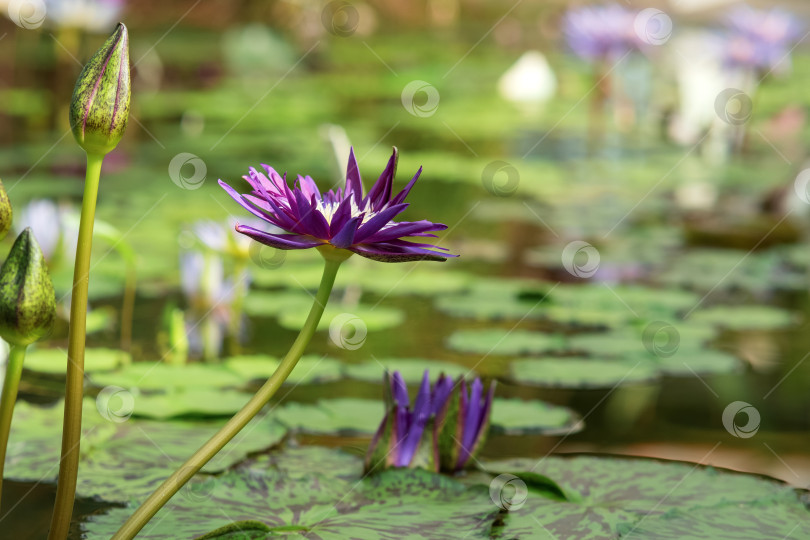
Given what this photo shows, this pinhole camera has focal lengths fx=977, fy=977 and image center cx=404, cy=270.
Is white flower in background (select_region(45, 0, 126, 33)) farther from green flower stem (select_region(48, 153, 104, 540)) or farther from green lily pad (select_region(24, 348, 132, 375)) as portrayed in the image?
green flower stem (select_region(48, 153, 104, 540))

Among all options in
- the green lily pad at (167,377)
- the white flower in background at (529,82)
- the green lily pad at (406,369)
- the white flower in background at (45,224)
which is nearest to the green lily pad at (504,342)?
the green lily pad at (406,369)

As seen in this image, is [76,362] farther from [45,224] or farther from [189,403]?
[45,224]

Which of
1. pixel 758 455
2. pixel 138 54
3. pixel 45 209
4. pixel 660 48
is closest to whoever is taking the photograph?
pixel 758 455

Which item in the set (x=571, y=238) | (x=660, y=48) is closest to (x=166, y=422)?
(x=571, y=238)

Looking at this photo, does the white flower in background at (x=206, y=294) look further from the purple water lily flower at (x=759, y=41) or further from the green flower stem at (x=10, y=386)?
the purple water lily flower at (x=759, y=41)

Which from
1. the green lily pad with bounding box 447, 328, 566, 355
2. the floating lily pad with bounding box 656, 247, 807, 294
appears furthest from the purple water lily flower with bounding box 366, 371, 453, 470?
the floating lily pad with bounding box 656, 247, 807, 294

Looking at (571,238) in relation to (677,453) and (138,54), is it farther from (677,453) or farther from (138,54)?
(138,54)
